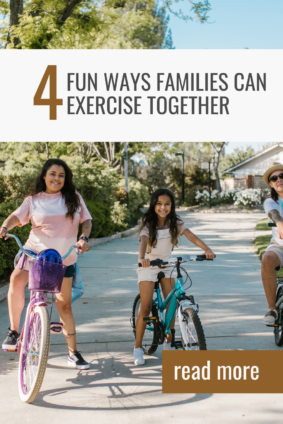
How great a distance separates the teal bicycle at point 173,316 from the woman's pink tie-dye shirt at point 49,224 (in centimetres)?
77

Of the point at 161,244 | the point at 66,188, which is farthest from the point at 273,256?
the point at 66,188

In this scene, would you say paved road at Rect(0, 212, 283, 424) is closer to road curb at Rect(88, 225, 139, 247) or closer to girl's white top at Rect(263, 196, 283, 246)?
girl's white top at Rect(263, 196, 283, 246)

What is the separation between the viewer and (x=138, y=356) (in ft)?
15.1

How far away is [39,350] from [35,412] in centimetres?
43

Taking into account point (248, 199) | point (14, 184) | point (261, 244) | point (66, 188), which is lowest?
point (261, 244)

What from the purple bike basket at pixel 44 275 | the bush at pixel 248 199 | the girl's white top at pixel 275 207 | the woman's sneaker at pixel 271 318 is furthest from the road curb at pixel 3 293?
the bush at pixel 248 199

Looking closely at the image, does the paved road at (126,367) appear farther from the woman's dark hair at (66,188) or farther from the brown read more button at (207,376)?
the woman's dark hair at (66,188)

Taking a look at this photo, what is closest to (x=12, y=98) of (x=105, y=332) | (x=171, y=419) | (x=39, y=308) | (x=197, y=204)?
(x=105, y=332)

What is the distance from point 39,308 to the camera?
3801 mm

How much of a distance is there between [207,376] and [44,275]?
5.06ft

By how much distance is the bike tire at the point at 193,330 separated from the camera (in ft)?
12.6

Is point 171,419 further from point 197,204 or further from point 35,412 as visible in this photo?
point 197,204

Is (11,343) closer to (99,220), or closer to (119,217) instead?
(99,220)

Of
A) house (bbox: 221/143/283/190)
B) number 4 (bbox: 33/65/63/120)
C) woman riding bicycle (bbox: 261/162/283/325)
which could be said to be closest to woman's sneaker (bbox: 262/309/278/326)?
woman riding bicycle (bbox: 261/162/283/325)
